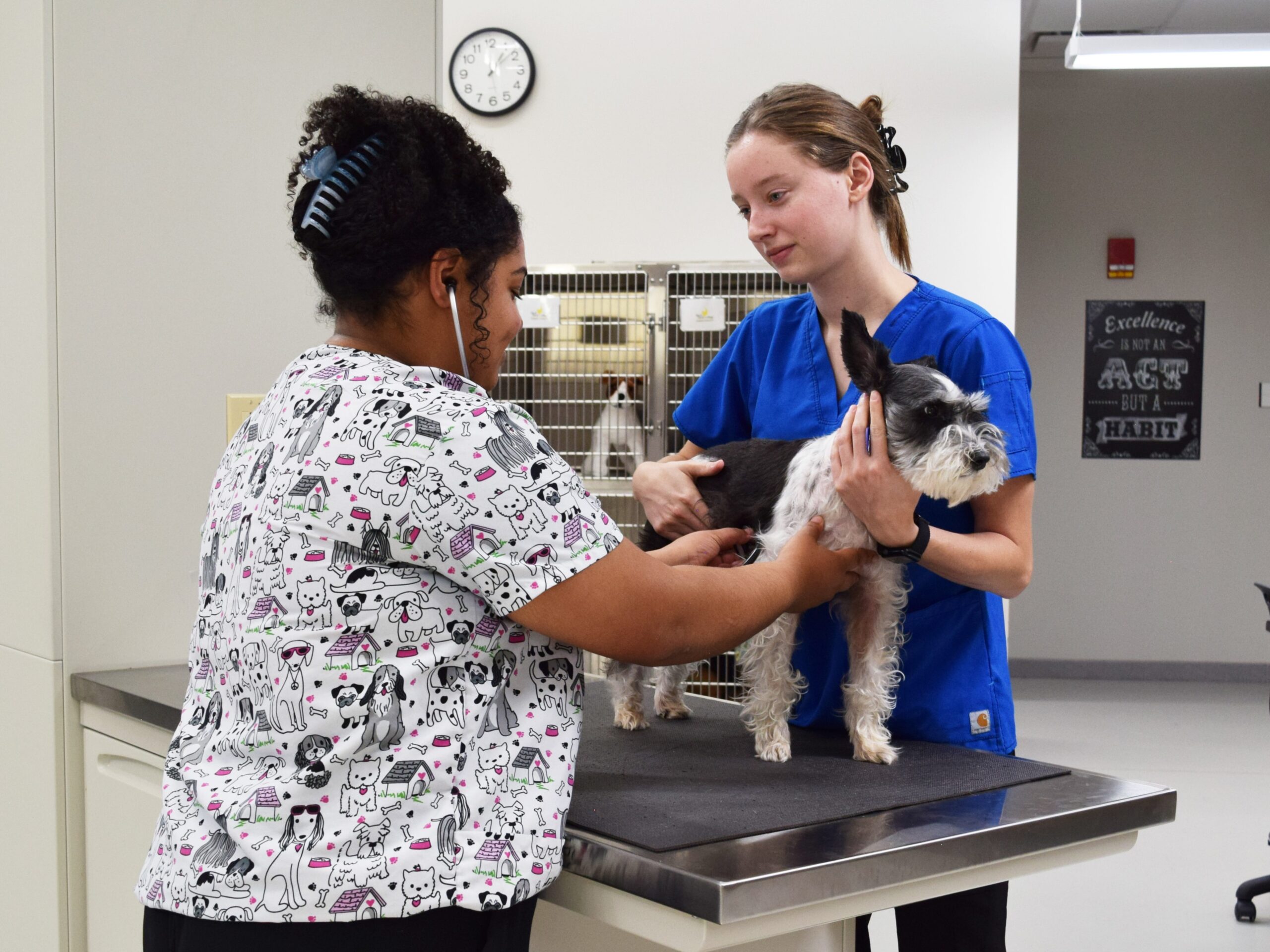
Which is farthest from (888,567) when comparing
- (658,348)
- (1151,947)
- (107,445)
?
(658,348)

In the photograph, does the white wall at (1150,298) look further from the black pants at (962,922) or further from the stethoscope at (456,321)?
the stethoscope at (456,321)

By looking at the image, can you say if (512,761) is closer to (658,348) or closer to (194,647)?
(194,647)

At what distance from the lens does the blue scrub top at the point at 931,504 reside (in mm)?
1593

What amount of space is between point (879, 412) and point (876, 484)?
0.31ft

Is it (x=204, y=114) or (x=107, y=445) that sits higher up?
(x=204, y=114)

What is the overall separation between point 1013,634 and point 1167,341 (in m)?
2.20

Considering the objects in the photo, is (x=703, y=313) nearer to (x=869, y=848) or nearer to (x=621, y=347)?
(x=621, y=347)

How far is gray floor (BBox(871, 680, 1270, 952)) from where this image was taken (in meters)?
3.66

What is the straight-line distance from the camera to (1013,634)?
7703mm

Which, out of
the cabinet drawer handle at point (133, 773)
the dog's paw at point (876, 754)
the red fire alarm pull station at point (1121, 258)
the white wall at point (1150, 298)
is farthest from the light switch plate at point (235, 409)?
the red fire alarm pull station at point (1121, 258)

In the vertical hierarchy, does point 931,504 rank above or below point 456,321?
below

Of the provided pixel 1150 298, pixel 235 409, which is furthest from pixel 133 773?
pixel 1150 298

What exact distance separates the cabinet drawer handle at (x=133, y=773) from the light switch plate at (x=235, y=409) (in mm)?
674

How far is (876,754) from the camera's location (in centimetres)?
157
